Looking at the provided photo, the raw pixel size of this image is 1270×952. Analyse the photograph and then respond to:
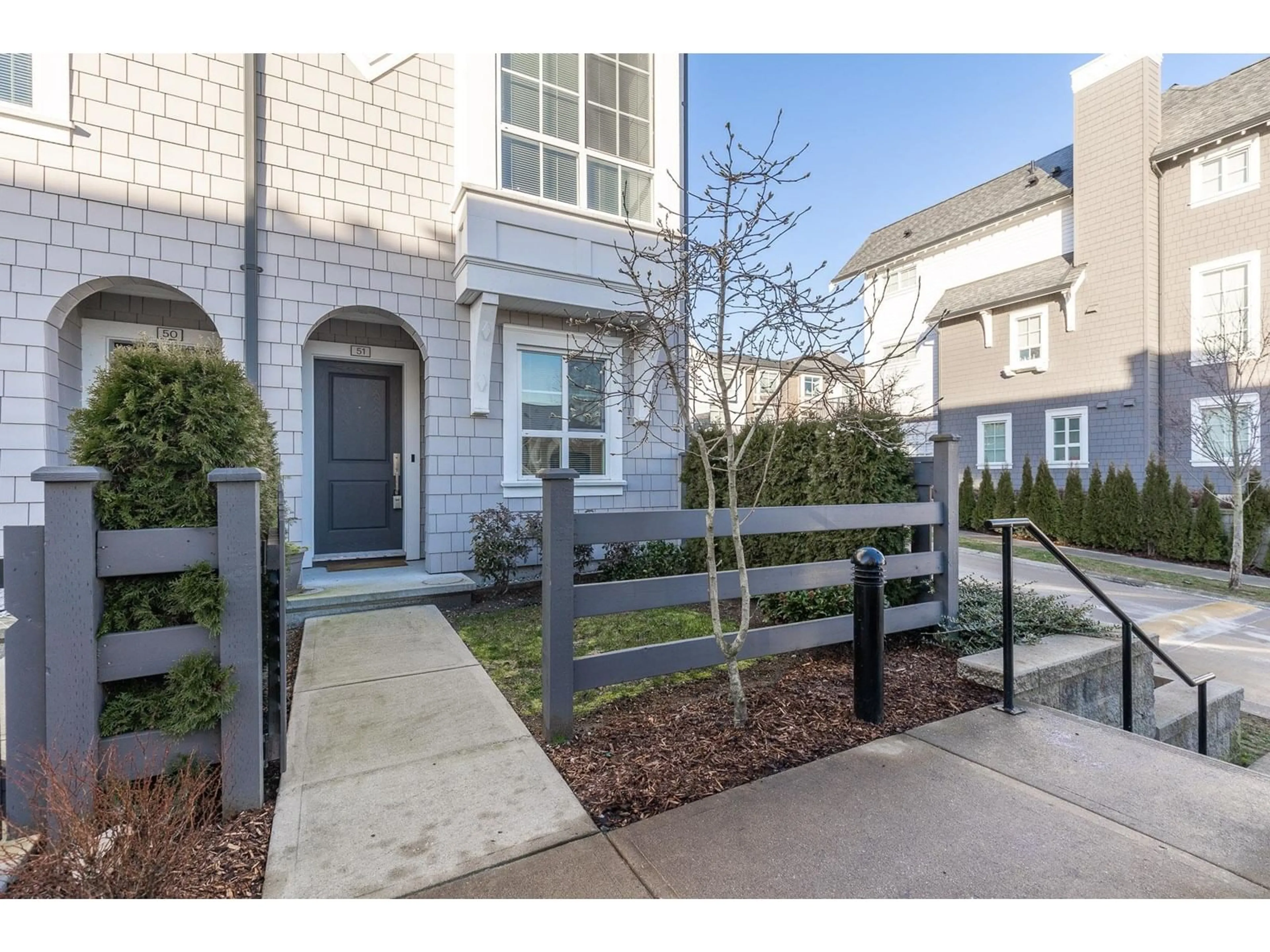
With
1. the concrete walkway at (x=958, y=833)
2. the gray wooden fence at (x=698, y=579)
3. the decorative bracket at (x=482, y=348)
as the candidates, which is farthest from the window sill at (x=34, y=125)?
the concrete walkway at (x=958, y=833)

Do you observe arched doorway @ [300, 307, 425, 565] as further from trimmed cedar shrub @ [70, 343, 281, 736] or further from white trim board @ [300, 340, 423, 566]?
trimmed cedar shrub @ [70, 343, 281, 736]

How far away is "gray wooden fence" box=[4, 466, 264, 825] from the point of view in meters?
1.79

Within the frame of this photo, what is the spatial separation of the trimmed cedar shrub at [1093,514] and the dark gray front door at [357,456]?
12.7m

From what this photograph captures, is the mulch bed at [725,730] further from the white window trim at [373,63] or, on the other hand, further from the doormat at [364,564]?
the white window trim at [373,63]

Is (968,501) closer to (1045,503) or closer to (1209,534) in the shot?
(1045,503)

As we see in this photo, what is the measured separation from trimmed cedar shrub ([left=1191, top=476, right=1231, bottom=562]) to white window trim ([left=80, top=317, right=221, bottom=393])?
14243mm

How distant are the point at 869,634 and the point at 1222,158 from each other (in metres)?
14.0

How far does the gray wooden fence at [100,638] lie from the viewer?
5.89 feet

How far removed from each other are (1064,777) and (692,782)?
151 cm

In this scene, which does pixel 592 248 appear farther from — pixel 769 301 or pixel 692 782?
pixel 692 782

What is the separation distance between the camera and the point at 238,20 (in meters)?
2.82

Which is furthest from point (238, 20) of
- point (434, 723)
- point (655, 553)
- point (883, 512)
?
point (655, 553)

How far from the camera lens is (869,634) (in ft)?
9.29

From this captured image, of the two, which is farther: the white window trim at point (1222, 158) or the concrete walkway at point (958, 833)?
the white window trim at point (1222, 158)
